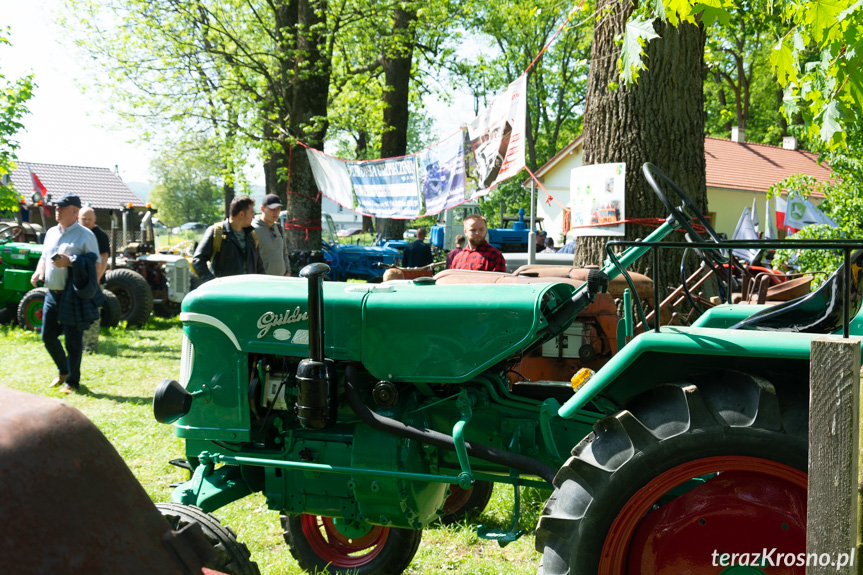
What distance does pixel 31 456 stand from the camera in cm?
121

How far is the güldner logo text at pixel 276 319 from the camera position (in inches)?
116

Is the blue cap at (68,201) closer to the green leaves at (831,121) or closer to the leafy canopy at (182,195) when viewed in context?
the green leaves at (831,121)

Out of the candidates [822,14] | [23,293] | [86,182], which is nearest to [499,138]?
[822,14]

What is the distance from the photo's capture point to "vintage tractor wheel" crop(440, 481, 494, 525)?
401 cm

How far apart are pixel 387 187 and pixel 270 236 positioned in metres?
4.03

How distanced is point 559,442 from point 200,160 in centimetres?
2100

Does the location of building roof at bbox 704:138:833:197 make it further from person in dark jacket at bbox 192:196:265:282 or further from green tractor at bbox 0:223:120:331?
person in dark jacket at bbox 192:196:265:282

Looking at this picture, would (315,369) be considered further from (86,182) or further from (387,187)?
(86,182)

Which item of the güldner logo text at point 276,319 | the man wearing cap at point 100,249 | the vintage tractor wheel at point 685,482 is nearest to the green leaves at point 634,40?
the vintage tractor wheel at point 685,482

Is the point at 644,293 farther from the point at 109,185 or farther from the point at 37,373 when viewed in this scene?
the point at 109,185

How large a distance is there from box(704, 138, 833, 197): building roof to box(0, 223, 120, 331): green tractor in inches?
962

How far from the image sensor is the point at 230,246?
6.16 meters

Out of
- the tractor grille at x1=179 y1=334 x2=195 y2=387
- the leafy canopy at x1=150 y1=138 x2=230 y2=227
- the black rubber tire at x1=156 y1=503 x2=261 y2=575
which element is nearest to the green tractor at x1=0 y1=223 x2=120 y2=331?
the tractor grille at x1=179 y1=334 x2=195 y2=387

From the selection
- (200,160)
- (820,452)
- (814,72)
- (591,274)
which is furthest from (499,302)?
(200,160)
